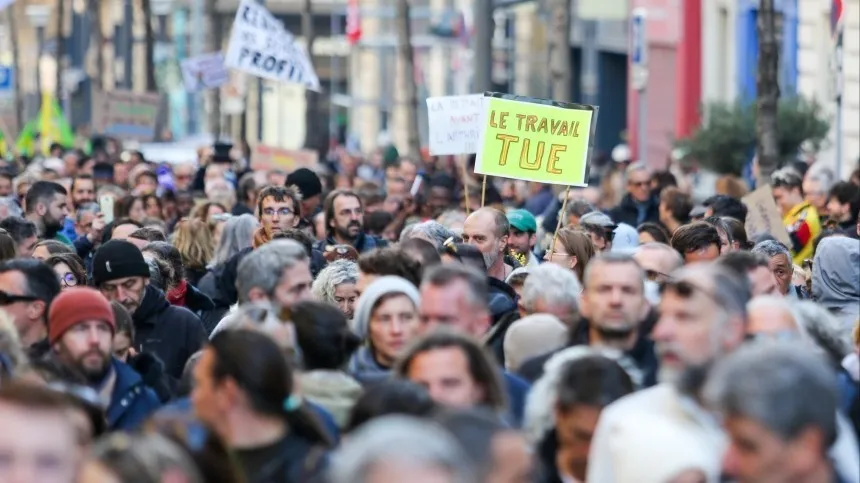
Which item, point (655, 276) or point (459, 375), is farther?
point (655, 276)

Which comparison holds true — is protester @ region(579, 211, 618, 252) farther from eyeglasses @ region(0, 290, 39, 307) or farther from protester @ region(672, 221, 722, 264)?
eyeglasses @ region(0, 290, 39, 307)

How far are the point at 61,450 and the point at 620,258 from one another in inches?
112

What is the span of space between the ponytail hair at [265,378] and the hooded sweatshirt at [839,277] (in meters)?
4.90

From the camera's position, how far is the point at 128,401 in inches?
318

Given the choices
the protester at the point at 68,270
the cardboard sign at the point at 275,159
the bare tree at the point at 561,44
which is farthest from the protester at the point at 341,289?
the bare tree at the point at 561,44

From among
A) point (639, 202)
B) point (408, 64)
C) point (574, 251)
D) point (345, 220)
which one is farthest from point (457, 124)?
point (408, 64)

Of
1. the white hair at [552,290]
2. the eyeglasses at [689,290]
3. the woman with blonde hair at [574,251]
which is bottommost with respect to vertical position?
the woman with blonde hair at [574,251]

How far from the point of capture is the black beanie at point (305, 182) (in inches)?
647

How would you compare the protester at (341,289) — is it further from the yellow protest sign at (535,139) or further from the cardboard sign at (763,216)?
the cardboard sign at (763,216)

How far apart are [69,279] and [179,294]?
0.92 m

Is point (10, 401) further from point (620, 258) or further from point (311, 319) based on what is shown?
point (620, 258)

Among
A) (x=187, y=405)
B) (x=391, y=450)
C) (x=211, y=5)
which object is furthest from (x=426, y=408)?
(x=211, y=5)

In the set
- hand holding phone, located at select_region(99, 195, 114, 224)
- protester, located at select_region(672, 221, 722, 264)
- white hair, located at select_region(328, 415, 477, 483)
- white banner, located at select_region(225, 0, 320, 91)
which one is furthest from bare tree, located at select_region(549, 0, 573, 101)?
white hair, located at select_region(328, 415, 477, 483)

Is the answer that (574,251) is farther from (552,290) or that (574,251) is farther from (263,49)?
(263,49)
